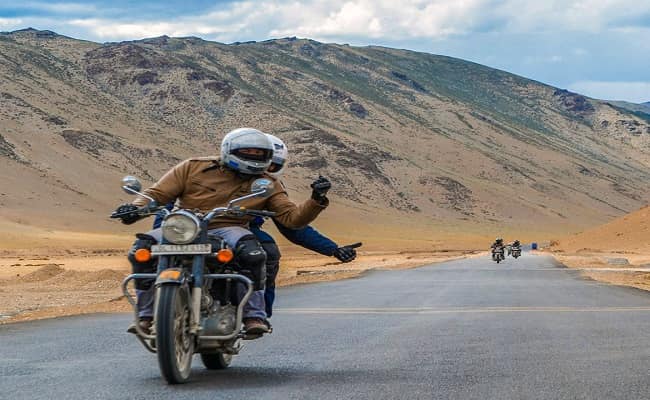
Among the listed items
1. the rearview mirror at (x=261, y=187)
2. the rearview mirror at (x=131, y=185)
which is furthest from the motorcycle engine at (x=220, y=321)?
the rearview mirror at (x=131, y=185)

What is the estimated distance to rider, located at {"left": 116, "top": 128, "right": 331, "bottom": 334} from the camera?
8297 millimetres

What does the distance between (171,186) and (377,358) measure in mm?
2460

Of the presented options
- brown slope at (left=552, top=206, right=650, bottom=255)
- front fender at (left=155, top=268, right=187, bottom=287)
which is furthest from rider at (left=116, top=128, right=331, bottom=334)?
brown slope at (left=552, top=206, right=650, bottom=255)

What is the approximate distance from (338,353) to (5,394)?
3.64 m

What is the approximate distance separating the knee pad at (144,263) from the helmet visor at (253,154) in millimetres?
1056

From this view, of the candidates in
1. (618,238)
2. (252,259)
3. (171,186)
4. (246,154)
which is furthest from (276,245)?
(618,238)

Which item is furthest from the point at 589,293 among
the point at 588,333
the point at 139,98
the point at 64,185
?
the point at 139,98

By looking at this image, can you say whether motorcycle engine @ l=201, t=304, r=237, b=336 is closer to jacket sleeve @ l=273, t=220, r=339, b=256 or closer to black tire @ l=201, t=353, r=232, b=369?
black tire @ l=201, t=353, r=232, b=369

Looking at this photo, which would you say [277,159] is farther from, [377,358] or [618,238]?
[618,238]

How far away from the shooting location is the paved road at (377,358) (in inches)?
291

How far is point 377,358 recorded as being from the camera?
377 inches

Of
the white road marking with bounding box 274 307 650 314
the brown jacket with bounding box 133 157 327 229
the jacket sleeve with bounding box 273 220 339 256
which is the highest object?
the brown jacket with bounding box 133 157 327 229

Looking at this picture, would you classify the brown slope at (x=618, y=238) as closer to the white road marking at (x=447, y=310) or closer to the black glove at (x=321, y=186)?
the white road marking at (x=447, y=310)

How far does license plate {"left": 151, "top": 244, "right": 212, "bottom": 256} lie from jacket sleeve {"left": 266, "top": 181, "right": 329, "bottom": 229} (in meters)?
1.05
